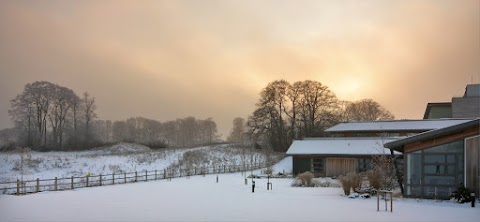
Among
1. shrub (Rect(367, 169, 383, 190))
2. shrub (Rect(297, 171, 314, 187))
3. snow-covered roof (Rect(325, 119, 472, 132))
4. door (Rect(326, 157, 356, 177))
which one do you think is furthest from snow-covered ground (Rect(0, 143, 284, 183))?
shrub (Rect(367, 169, 383, 190))

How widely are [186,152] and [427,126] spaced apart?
2775cm

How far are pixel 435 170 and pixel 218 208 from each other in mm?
10855

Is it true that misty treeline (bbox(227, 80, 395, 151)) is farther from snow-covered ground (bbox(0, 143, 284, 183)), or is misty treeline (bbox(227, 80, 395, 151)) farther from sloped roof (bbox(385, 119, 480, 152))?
sloped roof (bbox(385, 119, 480, 152))

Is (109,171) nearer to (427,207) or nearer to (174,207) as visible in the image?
(174,207)

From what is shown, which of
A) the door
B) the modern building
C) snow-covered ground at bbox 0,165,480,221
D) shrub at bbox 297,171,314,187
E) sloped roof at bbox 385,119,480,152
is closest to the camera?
snow-covered ground at bbox 0,165,480,221

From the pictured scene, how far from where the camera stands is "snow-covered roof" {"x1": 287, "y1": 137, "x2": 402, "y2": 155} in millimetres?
35719

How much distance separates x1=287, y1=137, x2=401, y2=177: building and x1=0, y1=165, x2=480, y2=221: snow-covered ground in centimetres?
1240

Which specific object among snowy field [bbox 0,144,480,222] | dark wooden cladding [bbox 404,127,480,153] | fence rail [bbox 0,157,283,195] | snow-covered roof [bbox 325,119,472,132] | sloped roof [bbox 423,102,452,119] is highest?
sloped roof [bbox 423,102,452,119]

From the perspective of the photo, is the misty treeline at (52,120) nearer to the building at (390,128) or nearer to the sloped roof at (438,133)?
the building at (390,128)

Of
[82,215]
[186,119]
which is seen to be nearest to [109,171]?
[82,215]

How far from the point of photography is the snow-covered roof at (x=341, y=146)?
35719 mm

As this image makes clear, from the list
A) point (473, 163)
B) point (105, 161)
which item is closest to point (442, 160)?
point (473, 163)

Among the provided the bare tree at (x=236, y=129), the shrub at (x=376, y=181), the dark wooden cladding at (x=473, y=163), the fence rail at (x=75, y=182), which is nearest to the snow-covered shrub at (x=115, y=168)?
the fence rail at (x=75, y=182)

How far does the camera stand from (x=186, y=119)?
131 meters
